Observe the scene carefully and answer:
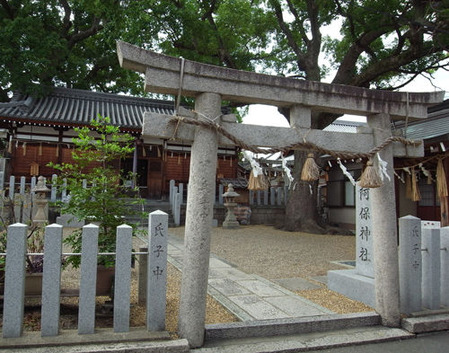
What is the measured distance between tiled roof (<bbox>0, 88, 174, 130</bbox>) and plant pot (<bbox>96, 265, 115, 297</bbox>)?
1096 cm

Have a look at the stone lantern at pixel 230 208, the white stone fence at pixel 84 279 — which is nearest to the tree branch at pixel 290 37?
the stone lantern at pixel 230 208

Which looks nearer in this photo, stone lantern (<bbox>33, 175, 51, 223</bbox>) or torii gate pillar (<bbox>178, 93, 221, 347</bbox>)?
torii gate pillar (<bbox>178, 93, 221, 347</bbox>)

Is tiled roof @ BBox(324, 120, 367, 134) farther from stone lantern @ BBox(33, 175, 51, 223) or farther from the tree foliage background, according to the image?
stone lantern @ BBox(33, 175, 51, 223)

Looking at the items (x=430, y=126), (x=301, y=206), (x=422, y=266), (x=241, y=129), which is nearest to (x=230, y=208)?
(x=301, y=206)

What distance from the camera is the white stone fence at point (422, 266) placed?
4.57m

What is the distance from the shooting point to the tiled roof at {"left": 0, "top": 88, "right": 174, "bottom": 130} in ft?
50.2

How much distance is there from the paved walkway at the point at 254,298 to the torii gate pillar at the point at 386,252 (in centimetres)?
72

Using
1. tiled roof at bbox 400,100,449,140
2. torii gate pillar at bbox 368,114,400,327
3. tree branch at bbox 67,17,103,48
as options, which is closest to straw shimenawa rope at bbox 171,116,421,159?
torii gate pillar at bbox 368,114,400,327

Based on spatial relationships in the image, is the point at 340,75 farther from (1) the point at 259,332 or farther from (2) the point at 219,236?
(1) the point at 259,332

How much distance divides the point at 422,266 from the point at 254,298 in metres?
2.43

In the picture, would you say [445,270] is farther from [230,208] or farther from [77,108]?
[77,108]

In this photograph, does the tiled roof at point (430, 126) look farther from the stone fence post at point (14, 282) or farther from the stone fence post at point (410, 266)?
the stone fence post at point (14, 282)

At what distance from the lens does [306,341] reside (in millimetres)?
3818

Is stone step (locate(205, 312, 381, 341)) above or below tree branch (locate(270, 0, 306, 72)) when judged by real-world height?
below
